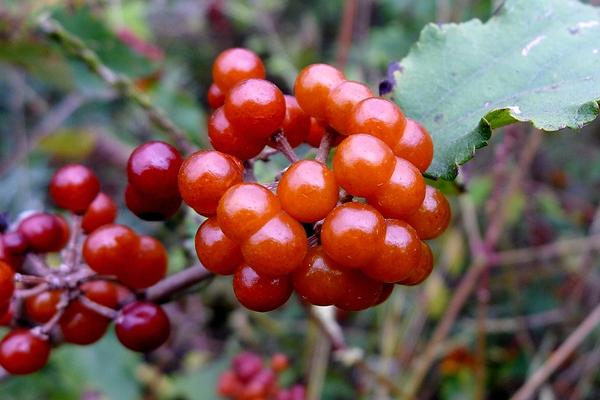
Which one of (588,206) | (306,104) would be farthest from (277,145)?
(588,206)

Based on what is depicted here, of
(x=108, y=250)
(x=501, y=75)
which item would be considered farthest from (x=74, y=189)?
(x=501, y=75)

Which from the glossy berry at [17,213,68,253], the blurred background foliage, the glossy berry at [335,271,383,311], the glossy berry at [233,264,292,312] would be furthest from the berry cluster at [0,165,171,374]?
the blurred background foliage

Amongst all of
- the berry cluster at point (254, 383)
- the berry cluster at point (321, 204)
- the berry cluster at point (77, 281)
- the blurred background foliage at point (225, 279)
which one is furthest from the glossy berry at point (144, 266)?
the berry cluster at point (254, 383)

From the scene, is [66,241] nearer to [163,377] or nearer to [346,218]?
[346,218]

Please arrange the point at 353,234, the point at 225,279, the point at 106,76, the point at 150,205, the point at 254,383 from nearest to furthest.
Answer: the point at 353,234 → the point at 150,205 → the point at 106,76 → the point at 254,383 → the point at 225,279

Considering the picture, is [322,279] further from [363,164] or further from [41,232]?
[41,232]

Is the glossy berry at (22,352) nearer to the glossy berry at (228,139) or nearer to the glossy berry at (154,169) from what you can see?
the glossy berry at (154,169)
